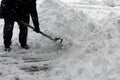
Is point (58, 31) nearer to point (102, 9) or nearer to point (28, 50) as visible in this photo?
point (28, 50)

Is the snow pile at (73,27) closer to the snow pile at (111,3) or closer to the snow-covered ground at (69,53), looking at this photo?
the snow-covered ground at (69,53)

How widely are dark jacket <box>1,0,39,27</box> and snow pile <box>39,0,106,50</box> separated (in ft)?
3.52

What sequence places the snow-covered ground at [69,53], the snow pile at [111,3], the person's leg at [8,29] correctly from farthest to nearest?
the snow pile at [111,3]
the person's leg at [8,29]
the snow-covered ground at [69,53]

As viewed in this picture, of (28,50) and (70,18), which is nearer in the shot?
(28,50)

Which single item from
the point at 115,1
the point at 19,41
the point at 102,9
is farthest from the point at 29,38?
the point at 115,1

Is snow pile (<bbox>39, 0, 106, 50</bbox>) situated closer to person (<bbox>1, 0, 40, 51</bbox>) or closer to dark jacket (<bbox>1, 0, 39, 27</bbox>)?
person (<bbox>1, 0, 40, 51</bbox>)

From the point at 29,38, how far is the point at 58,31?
0.98 m

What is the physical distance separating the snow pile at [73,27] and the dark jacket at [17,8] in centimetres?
107

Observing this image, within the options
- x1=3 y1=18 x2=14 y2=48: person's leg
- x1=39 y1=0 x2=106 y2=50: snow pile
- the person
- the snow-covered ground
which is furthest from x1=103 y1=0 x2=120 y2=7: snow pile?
→ x1=3 y1=18 x2=14 y2=48: person's leg

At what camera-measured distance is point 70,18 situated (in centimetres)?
846

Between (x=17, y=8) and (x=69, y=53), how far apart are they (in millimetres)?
1639

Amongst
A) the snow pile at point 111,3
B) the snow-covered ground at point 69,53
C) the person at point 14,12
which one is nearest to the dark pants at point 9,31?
the person at point 14,12

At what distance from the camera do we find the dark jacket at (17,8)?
718 centimetres

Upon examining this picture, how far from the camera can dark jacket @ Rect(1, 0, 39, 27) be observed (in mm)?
7176
